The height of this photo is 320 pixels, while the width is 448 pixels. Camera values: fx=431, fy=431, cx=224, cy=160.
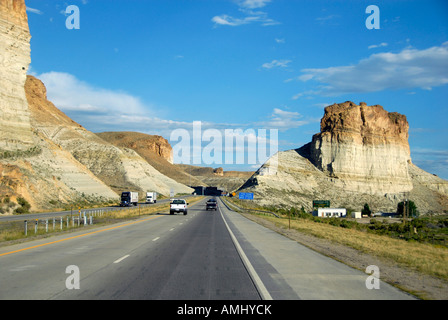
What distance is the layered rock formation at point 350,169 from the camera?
420 ft

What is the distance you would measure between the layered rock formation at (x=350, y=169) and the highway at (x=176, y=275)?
10522cm

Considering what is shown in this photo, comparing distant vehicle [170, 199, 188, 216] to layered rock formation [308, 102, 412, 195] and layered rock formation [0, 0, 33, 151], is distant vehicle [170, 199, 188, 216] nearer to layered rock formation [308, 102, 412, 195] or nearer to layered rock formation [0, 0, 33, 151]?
layered rock formation [0, 0, 33, 151]

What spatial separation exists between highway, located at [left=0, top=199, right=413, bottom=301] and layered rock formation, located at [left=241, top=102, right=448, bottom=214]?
345 feet

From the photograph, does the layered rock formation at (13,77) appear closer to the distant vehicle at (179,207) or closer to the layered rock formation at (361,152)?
the distant vehicle at (179,207)

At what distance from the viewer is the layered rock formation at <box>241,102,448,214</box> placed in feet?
420

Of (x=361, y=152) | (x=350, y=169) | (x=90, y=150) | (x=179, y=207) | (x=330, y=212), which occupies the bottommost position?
(x=330, y=212)

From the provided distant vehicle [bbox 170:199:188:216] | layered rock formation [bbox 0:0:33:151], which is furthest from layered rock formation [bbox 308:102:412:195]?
layered rock formation [bbox 0:0:33:151]

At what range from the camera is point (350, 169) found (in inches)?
5335

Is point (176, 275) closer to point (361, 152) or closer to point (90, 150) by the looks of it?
point (90, 150)

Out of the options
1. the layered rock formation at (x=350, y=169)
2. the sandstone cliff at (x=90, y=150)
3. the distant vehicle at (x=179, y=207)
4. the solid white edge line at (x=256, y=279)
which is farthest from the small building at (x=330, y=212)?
the solid white edge line at (x=256, y=279)

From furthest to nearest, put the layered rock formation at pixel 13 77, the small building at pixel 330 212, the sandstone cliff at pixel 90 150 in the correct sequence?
1. the sandstone cliff at pixel 90 150
2. the small building at pixel 330 212
3. the layered rock formation at pixel 13 77

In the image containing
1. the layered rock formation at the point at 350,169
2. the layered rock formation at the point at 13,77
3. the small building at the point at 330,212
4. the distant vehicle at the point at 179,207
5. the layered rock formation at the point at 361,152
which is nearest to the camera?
the distant vehicle at the point at 179,207

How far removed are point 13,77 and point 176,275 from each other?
58757 millimetres

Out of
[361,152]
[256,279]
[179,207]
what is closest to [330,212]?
[361,152]
